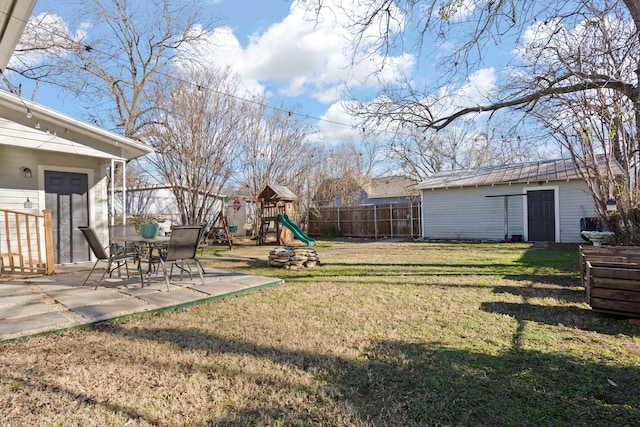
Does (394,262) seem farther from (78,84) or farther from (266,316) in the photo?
(78,84)

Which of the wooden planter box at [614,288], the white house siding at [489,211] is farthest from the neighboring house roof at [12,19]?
the white house siding at [489,211]

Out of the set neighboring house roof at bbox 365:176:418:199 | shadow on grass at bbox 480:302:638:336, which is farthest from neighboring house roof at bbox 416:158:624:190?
neighboring house roof at bbox 365:176:418:199

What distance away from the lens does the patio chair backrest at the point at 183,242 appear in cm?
453

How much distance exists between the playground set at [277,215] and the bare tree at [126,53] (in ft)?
18.6

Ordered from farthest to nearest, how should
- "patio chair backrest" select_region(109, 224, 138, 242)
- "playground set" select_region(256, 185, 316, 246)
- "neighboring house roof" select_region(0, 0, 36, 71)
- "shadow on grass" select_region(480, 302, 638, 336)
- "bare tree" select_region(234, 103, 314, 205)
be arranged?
"bare tree" select_region(234, 103, 314, 205) → "playground set" select_region(256, 185, 316, 246) → "patio chair backrest" select_region(109, 224, 138, 242) → "shadow on grass" select_region(480, 302, 638, 336) → "neighboring house roof" select_region(0, 0, 36, 71)

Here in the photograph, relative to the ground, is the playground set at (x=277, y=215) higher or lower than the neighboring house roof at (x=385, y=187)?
lower

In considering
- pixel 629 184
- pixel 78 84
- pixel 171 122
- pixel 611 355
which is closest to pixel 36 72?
pixel 78 84

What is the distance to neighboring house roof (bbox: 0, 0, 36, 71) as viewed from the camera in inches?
113

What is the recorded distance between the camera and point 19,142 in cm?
600

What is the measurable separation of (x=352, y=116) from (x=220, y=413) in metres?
6.00

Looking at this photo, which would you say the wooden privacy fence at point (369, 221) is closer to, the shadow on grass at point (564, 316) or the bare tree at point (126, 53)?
the bare tree at point (126, 53)

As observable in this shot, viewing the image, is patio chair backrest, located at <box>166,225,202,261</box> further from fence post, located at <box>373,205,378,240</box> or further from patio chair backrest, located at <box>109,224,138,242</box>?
fence post, located at <box>373,205,378,240</box>

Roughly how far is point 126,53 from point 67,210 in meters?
10.4

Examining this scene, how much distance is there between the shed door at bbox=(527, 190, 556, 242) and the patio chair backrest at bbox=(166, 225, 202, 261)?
12.3 m
